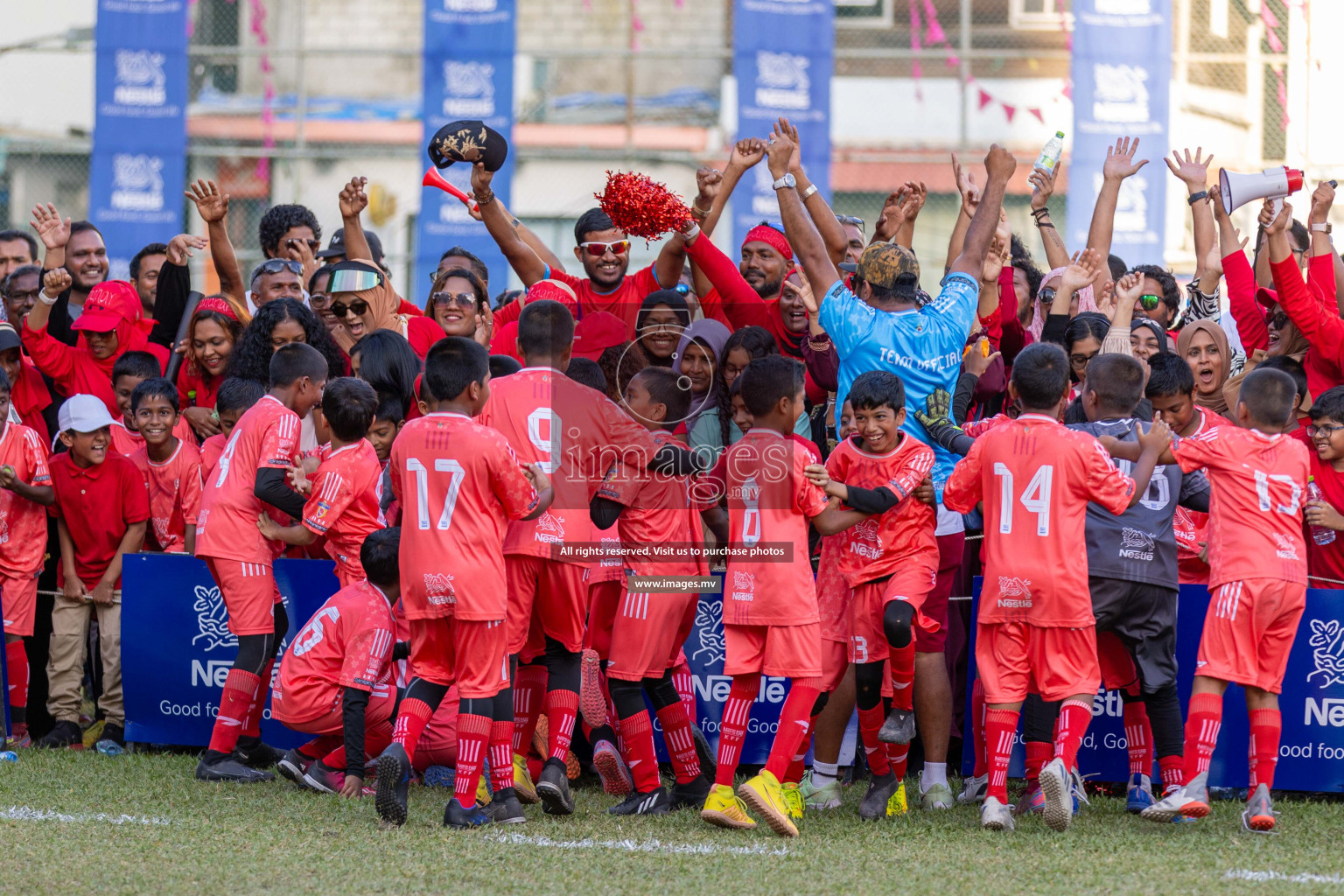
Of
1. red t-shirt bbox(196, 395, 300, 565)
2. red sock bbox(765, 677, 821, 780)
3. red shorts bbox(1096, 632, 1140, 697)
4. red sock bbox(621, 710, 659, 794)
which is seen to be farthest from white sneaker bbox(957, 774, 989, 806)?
red t-shirt bbox(196, 395, 300, 565)

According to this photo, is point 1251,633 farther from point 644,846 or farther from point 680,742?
point 644,846

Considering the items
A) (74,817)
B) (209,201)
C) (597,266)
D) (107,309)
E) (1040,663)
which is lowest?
(74,817)

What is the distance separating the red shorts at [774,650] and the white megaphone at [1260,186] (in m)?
3.56

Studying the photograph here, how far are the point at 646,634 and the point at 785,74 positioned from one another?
37.2ft

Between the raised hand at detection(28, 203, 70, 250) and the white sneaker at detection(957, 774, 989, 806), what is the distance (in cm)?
590

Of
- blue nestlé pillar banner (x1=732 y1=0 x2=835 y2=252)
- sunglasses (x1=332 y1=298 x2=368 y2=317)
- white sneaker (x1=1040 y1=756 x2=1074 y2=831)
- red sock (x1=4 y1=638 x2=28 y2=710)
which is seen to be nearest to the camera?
white sneaker (x1=1040 y1=756 x2=1074 y2=831)

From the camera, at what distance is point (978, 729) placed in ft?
20.4

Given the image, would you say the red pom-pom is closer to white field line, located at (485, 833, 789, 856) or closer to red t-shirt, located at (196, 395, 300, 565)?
red t-shirt, located at (196, 395, 300, 565)

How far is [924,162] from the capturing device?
18672 millimetres

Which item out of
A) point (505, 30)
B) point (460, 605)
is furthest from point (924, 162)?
point (460, 605)

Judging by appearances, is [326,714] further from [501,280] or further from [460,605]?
[501,280]

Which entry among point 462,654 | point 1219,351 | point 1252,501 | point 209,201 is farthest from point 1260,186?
point 209,201

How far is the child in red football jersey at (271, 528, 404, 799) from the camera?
20.0 ft

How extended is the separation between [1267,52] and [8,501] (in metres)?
14.8
